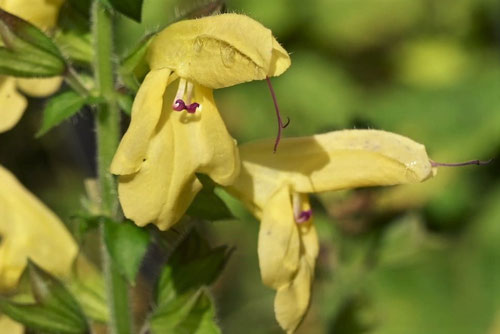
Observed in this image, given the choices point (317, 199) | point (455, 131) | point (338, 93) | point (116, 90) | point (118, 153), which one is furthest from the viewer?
point (338, 93)

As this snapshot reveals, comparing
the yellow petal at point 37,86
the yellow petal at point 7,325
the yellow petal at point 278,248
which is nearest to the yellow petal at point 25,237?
the yellow petal at point 7,325

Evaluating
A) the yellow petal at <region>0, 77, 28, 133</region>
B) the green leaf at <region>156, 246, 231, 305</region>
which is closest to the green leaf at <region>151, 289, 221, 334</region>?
the green leaf at <region>156, 246, 231, 305</region>

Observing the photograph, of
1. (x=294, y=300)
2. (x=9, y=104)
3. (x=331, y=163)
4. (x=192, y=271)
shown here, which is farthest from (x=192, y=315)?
(x=9, y=104)

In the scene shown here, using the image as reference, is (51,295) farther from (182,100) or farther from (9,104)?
(182,100)

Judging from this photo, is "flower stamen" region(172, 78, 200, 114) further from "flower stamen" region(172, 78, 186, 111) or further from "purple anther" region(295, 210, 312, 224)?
"purple anther" region(295, 210, 312, 224)

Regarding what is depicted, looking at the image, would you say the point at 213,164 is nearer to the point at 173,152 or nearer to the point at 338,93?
the point at 173,152

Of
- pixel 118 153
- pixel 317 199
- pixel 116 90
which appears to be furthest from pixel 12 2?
pixel 317 199
